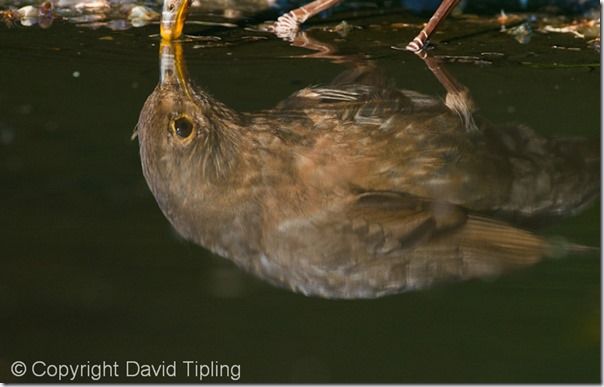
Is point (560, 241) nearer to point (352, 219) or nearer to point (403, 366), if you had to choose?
point (352, 219)

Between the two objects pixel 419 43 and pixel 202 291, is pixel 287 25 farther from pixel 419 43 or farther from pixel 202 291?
pixel 202 291

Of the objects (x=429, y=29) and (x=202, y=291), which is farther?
(x=429, y=29)

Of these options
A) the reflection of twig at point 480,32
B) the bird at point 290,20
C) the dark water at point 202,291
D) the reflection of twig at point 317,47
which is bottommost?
the reflection of twig at point 480,32

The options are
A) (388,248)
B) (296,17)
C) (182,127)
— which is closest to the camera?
(388,248)

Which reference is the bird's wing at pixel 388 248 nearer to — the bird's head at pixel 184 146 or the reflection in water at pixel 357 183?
the reflection in water at pixel 357 183

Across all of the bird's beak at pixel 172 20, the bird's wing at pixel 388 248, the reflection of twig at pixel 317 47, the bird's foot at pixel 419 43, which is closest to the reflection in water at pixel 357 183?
the bird's wing at pixel 388 248

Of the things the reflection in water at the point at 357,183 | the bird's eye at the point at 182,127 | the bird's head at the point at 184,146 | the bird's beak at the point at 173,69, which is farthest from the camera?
the bird's beak at the point at 173,69

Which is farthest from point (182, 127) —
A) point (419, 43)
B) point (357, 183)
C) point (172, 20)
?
point (419, 43)

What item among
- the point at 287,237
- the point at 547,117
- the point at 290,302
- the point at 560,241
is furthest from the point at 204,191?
the point at 547,117
